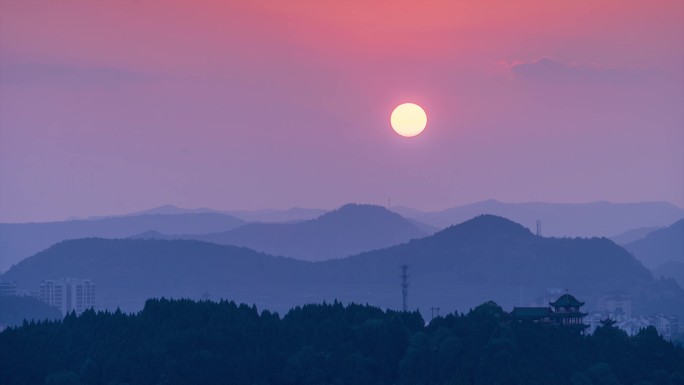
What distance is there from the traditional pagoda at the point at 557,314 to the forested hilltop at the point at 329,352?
57.3 inches

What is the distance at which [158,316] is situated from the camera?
127438 millimetres

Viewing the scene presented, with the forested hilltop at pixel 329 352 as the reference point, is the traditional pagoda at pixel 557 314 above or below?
above

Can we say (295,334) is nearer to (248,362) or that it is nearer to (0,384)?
(248,362)

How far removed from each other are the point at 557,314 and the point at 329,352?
732 inches

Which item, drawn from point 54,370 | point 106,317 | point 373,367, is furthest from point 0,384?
point 373,367

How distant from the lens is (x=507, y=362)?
113438 millimetres

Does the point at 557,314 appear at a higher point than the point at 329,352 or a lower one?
higher

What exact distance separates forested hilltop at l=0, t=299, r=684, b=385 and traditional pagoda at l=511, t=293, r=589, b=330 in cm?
146

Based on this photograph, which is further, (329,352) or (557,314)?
(557,314)

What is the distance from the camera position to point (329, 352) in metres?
118

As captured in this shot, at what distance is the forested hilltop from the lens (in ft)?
377

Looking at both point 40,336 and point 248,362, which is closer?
point 248,362

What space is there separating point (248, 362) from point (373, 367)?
320 inches

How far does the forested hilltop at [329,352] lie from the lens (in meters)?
115
